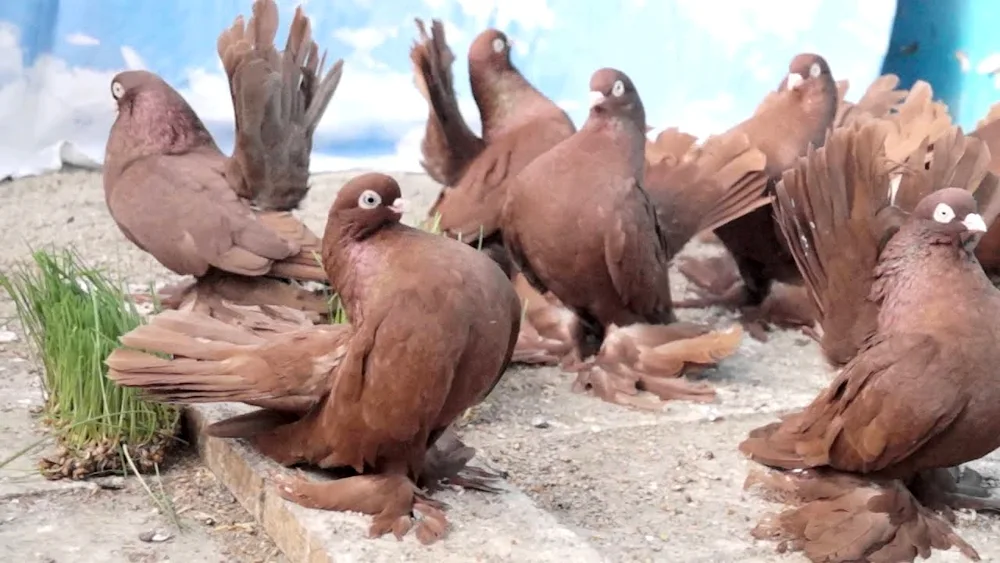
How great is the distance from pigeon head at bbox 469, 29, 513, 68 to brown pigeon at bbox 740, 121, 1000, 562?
5.38 ft

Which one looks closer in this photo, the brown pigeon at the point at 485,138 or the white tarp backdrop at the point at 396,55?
the brown pigeon at the point at 485,138

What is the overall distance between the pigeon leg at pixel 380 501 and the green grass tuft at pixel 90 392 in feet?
1.93

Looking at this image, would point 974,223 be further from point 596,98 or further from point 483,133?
point 483,133

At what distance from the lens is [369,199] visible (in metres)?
2.28

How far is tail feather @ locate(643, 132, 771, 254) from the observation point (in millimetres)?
3719

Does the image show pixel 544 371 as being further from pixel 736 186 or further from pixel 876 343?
pixel 876 343

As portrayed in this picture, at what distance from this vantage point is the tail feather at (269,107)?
3.34m

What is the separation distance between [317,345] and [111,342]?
2.21ft

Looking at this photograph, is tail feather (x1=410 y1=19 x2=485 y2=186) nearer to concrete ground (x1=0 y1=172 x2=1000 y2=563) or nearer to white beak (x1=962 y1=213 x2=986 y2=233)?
concrete ground (x1=0 y1=172 x2=1000 y2=563)

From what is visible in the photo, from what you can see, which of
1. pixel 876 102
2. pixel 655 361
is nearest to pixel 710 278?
pixel 876 102

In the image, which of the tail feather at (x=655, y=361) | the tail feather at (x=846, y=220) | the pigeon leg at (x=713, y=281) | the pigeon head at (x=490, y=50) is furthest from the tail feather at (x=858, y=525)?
the pigeon head at (x=490, y=50)

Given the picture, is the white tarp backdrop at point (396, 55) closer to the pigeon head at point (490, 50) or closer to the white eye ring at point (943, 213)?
the pigeon head at point (490, 50)

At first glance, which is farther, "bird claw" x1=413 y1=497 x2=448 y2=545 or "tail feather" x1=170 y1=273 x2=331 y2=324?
"tail feather" x1=170 y1=273 x2=331 y2=324

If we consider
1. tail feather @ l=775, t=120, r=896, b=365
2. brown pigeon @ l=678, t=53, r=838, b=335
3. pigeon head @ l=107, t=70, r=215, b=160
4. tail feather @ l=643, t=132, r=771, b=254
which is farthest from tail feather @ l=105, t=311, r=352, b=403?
brown pigeon @ l=678, t=53, r=838, b=335
